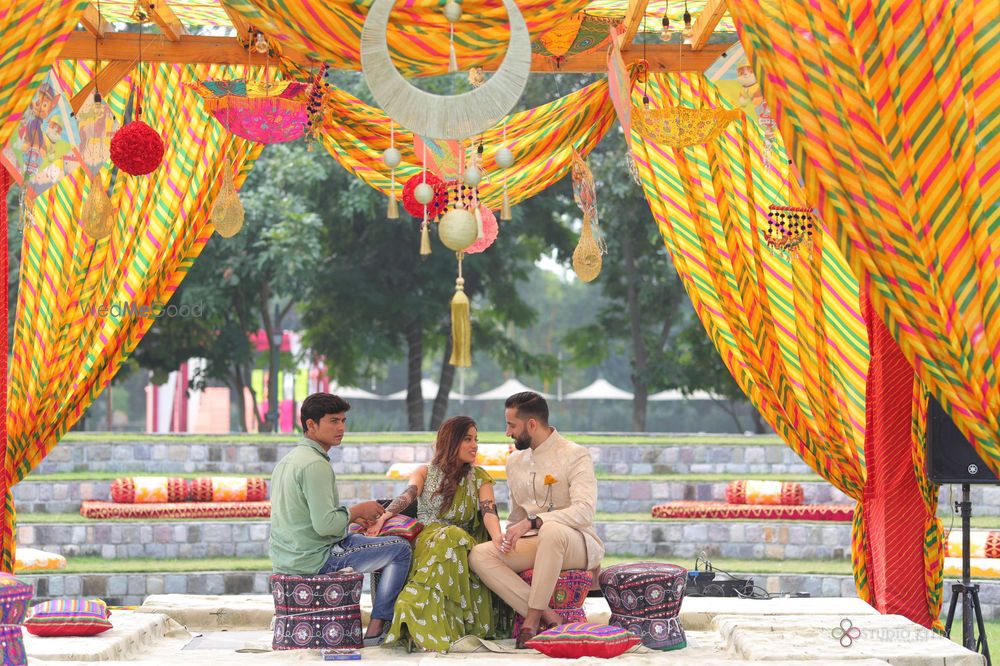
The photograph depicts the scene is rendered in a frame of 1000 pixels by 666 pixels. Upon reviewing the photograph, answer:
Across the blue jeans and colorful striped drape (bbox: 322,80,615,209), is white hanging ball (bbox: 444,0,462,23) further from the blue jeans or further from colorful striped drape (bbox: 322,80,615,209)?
the blue jeans

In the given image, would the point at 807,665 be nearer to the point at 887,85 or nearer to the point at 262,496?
the point at 887,85

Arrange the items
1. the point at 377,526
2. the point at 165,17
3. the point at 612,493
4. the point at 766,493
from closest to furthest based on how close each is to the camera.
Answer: the point at 377,526
the point at 165,17
the point at 766,493
the point at 612,493

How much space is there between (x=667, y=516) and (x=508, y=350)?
844 centimetres

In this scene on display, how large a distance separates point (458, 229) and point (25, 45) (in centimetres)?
152

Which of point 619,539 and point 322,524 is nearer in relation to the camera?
point 322,524

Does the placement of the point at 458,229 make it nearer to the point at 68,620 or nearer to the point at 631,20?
the point at 631,20

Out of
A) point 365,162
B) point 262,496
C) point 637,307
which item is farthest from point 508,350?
point 365,162

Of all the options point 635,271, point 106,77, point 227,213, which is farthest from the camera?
point 635,271

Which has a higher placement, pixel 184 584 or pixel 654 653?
pixel 654 653

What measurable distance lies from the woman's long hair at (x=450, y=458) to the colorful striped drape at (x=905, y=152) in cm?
226

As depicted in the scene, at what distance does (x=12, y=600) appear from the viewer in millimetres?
4453

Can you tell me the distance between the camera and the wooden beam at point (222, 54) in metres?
6.29

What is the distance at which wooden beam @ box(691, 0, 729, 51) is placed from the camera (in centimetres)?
589

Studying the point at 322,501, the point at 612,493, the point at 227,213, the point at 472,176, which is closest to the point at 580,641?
the point at 322,501
